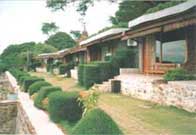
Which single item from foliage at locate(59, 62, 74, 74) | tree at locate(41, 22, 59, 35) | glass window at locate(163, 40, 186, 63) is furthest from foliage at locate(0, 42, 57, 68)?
glass window at locate(163, 40, 186, 63)

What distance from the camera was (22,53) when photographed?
58.2 metres

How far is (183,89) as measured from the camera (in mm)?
10109

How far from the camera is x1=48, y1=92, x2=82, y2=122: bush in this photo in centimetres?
950

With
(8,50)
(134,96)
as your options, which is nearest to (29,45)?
(8,50)

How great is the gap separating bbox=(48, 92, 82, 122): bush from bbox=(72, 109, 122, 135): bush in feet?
11.9

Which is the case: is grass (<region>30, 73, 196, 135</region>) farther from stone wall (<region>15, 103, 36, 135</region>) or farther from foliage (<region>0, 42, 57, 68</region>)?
foliage (<region>0, 42, 57, 68</region>)

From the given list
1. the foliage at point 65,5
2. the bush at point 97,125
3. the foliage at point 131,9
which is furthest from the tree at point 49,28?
the bush at point 97,125

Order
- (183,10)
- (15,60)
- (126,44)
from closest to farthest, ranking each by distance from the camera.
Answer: (183,10), (126,44), (15,60)

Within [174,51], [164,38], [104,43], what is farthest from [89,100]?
[104,43]

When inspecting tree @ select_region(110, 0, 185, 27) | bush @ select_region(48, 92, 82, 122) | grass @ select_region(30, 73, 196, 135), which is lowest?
grass @ select_region(30, 73, 196, 135)

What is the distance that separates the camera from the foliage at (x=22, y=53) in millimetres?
55156

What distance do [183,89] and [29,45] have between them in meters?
63.6

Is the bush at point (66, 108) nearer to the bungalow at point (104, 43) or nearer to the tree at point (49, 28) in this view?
the bungalow at point (104, 43)

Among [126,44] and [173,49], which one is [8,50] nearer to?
[126,44]
